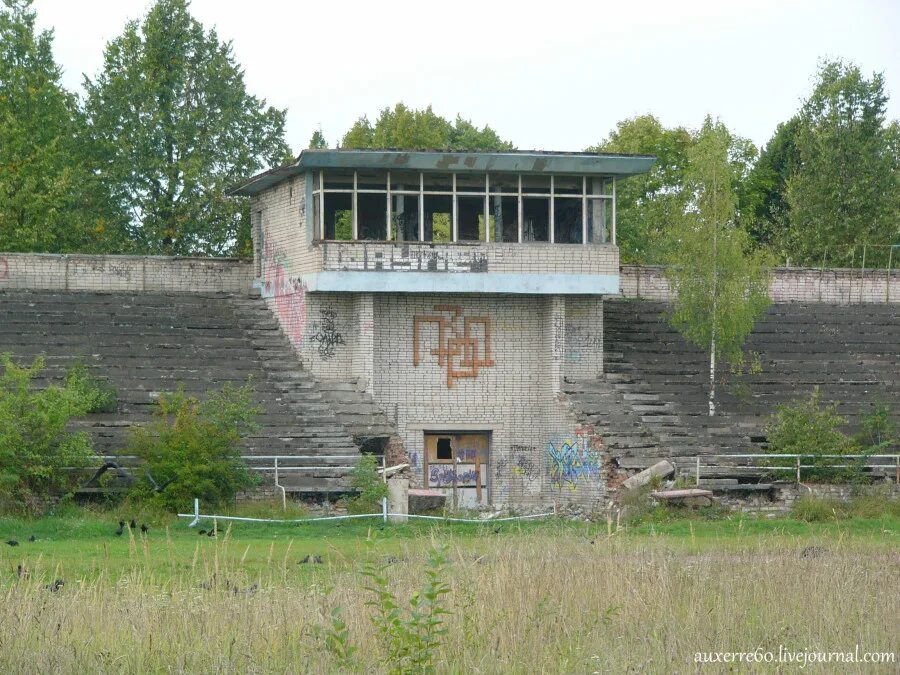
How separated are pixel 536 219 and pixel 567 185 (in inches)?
45.3

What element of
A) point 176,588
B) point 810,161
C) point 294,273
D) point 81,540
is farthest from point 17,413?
point 810,161

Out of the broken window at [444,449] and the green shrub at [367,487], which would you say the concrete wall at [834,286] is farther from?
the green shrub at [367,487]

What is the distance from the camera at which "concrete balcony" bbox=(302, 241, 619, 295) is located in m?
33.7

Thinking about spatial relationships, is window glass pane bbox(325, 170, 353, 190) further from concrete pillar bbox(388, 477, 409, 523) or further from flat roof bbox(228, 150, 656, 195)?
concrete pillar bbox(388, 477, 409, 523)

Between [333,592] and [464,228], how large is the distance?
21534mm

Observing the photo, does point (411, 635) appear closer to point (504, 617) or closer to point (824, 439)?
point (504, 617)

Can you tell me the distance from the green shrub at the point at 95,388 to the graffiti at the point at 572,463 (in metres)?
10.4

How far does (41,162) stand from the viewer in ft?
144

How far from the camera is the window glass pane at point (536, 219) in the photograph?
35.5 meters

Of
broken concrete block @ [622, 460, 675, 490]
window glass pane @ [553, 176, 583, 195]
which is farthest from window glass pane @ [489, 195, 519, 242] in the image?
broken concrete block @ [622, 460, 675, 490]

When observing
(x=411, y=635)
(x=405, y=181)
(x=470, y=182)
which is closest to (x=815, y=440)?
(x=470, y=182)

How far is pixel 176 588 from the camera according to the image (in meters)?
15.4

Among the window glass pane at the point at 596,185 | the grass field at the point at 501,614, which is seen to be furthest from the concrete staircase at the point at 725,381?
the grass field at the point at 501,614

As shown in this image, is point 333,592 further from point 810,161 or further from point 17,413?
point 810,161
